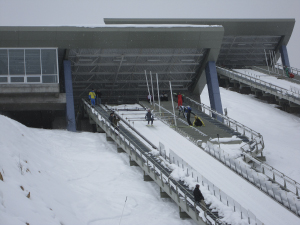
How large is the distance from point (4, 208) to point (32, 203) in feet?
6.07

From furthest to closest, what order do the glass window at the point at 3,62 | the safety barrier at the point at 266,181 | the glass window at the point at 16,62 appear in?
the glass window at the point at 16,62
the glass window at the point at 3,62
the safety barrier at the point at 266,181

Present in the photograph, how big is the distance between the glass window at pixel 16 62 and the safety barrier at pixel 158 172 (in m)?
8.05

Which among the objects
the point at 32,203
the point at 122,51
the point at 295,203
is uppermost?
the point at 122,51

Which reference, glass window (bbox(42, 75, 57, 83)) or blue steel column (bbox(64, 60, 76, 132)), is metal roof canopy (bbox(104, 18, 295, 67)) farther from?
glass window (bbox(42, 75, 57, 83))

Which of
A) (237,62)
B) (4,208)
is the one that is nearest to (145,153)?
(4,208)

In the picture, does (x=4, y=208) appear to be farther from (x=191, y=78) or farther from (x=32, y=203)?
(x=191, y=78)

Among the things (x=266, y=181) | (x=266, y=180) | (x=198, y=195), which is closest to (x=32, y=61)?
(x=266, y=180)

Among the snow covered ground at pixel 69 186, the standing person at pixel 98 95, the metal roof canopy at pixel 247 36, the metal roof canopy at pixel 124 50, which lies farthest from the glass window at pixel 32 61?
the metal roof canopy at pixel 247 36

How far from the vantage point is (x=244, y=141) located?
30.2 metres

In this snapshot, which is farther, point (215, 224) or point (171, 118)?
point (171, 118)

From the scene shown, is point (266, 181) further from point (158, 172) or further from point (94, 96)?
point (94, 96)

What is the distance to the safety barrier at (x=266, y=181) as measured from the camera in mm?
20578

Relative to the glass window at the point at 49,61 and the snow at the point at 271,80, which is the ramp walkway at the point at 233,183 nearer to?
the glass window at the point at 49,61

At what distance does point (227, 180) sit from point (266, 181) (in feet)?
5.63
